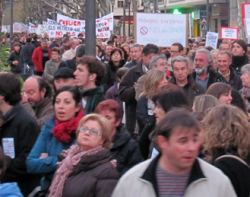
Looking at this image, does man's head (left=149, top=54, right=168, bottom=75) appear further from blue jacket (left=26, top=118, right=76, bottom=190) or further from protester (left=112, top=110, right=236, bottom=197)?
protester (left=112, top=110, right=236, bottom=197)

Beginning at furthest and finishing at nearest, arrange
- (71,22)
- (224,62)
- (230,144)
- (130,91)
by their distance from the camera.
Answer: (71,22) → (224,62) → (130,91) → (230,144)

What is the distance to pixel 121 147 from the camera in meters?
4.50

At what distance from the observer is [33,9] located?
6994 cm

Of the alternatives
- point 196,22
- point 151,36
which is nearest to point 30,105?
point 151,36

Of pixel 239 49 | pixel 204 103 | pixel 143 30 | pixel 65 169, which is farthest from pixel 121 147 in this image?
pixel 143 30

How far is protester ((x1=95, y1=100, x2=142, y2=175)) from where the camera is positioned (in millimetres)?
4453

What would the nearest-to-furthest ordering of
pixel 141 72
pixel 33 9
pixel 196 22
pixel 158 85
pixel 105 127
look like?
pixel 105 127 → pixel 158 85 → pixel 141 72 → pixel 196 22 → pixel 33 9

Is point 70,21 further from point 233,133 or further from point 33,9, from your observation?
point 33,9

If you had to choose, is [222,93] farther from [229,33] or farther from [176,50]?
[229,33]

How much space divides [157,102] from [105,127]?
2.60ft

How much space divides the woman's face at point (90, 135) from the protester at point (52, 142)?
0.48m

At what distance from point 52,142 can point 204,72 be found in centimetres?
424

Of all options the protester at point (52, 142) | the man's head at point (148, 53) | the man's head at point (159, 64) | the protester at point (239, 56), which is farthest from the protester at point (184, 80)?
the protester at point (239, 56)

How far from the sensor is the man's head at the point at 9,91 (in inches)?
191
